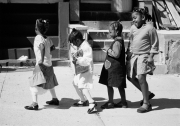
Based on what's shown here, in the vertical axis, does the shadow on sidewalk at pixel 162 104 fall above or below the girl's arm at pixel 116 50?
below

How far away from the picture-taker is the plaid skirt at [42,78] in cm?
552

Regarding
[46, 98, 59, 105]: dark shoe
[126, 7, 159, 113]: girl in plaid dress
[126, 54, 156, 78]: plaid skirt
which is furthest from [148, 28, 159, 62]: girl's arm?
[46, 98, 59, 105]: dark shoe

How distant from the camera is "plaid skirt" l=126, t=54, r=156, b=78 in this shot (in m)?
5.49

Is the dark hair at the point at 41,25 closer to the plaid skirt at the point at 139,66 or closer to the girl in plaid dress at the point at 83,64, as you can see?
the girl in plaid dress at the point at 83,64

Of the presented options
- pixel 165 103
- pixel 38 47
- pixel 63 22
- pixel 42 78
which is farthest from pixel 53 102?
pixel 63 22

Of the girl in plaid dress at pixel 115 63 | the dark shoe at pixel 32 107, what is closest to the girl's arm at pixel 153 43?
the girl in plaid dress at pixel 115 63

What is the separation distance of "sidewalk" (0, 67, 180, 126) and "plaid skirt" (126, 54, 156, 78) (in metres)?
0.63

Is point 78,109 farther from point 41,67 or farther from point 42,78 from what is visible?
point 41,67

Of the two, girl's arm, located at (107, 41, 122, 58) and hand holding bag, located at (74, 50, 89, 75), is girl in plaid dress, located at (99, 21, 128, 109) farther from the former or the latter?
hand holding bag, located at (74, 50, 89, 75)

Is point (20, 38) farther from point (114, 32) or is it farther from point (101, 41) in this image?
point (114, 32)

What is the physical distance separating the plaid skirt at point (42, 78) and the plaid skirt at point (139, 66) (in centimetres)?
126


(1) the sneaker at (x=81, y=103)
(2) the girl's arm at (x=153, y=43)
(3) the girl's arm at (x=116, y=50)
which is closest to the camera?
(2) the girl's arm at (x=153, y=43)

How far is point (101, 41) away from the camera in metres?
9.30

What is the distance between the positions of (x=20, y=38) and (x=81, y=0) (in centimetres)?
254
